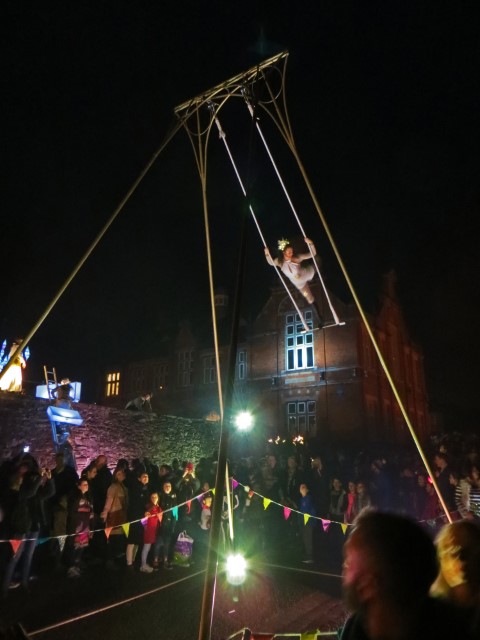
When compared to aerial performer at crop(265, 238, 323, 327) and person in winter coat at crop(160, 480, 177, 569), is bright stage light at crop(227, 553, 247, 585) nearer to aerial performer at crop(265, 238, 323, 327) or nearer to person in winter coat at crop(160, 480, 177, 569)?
person in winter coat at crop(160, 480, 177, 569)

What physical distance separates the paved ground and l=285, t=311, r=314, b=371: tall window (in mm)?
17391

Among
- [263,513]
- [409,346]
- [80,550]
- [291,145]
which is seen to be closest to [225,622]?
[80,550]

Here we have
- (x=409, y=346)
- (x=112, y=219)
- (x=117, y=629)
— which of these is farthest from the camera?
(x=409, y=346)

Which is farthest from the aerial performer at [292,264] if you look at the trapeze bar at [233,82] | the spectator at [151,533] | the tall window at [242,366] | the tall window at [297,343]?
the tall window at [242,366]

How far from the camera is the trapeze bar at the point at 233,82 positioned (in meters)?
5.06

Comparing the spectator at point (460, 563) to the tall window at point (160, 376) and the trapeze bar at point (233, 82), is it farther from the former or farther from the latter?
the tall window at point (160, 376)

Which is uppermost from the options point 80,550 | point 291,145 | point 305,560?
point 291,145

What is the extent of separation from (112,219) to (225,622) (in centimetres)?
549

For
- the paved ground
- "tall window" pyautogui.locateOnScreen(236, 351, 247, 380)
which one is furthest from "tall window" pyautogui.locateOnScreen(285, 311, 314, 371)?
the paved ground

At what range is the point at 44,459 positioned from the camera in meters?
10.9

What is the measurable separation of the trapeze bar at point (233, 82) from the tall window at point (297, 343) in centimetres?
2014

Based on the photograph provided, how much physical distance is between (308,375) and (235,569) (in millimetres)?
18539

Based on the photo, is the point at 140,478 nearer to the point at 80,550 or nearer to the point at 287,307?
the point at 80,550

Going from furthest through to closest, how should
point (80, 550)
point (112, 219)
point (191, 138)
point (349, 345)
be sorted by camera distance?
point (349, 345)
point (80, 550)
point (191, 138)
point (112, 219)
